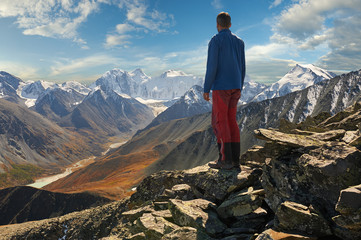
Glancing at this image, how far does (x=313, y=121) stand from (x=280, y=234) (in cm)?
1411

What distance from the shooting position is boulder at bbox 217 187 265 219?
7.36 meters

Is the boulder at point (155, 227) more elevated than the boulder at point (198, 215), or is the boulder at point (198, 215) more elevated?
the boulder at point (198, 215)

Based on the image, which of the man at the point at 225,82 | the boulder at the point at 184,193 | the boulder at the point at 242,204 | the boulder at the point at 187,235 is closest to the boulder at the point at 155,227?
the boulder at the point at 187,235

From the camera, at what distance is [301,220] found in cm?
557

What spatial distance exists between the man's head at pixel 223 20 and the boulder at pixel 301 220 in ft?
22.9

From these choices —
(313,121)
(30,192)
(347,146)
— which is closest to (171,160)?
(30,192)

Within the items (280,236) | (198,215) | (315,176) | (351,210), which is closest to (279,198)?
(315,176)

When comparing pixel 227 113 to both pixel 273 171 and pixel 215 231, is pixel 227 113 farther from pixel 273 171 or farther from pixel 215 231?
pixel 215 231

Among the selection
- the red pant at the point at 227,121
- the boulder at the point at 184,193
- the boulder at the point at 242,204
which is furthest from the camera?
the boulder at the point at 184,193

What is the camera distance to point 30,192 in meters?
109

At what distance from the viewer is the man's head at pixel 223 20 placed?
9375 millimetres

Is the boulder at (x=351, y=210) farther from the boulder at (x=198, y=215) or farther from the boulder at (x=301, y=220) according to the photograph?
the boulder at (x=198, y=215)

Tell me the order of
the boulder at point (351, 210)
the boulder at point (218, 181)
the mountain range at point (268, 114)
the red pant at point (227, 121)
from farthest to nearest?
1. the mountain range at point (268, 114)
2. the red pant at point (227, 121)
3. the boulder at point (218, 181)
4. the boulder at point (351, 210)

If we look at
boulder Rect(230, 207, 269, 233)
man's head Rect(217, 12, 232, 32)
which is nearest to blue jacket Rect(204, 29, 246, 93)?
man's head Rect(217, 12, 232, 32)
